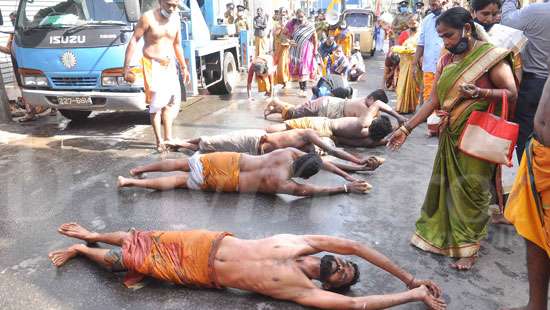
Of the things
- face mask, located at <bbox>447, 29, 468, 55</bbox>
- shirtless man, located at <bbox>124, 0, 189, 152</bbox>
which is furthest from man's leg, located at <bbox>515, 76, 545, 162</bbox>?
shirtless man, located at <bbox>124, 0, 189, 152</bbox>

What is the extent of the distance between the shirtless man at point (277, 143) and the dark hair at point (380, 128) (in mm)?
806

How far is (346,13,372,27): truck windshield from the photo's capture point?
18.7m

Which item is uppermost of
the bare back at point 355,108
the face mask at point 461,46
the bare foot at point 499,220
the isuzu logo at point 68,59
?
the face mask at point 461,46

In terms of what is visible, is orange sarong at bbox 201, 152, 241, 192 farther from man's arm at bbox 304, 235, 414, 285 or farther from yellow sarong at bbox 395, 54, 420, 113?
yellow sarong at bbox 395, 54, 420, 113

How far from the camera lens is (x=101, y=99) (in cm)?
594

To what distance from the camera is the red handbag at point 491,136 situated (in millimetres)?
2693

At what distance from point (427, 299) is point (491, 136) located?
3.48ft

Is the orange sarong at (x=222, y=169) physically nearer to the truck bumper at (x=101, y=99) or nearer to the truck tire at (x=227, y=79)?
the truck bumper at (x=101, y=99)

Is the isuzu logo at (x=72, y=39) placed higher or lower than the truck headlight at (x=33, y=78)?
higher

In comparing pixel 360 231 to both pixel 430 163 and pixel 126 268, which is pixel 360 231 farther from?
pixel 430 163

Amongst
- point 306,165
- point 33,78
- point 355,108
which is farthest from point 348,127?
point 33,78

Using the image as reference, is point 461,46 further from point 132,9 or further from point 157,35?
point 132,9

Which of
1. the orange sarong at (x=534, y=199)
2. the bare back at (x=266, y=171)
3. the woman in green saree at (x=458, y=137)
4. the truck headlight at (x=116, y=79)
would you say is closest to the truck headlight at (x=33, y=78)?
the truck headlight at (x=116, y=79)

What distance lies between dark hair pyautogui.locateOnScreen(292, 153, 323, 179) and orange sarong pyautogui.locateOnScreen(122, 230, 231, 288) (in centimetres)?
114
